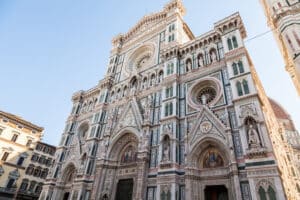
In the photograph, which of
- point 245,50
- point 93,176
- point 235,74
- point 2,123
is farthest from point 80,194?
point 2,123

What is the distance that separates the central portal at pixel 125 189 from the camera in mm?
15938

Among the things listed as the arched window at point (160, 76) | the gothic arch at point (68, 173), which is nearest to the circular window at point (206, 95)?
the arched window at point (160, 76)

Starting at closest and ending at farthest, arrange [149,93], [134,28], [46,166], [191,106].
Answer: [191,106] → [149,93] → [134,28] → [46,166]

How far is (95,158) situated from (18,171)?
2075cm

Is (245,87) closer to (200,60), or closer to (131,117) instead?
(200,60)

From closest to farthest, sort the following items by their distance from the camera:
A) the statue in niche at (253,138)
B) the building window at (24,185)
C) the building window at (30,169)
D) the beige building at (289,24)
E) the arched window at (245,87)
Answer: the statue in niche at (253,138) → the beige building at (289,24) → the arched window at (245,87) → the building window at (24,185) → the building window at (30,169)

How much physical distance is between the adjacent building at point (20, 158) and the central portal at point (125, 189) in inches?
769

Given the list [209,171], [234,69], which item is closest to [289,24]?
[234,69]

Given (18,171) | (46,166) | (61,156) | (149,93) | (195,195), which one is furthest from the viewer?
(46,166)

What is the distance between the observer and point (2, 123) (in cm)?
3081

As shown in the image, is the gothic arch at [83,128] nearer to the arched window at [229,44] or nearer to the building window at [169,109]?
the building window at [169,109]

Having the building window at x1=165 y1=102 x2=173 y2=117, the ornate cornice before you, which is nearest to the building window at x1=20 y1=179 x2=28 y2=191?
the ornate cornice

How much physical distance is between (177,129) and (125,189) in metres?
7.21

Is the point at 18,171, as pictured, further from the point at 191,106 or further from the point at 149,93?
the point at 191,106
